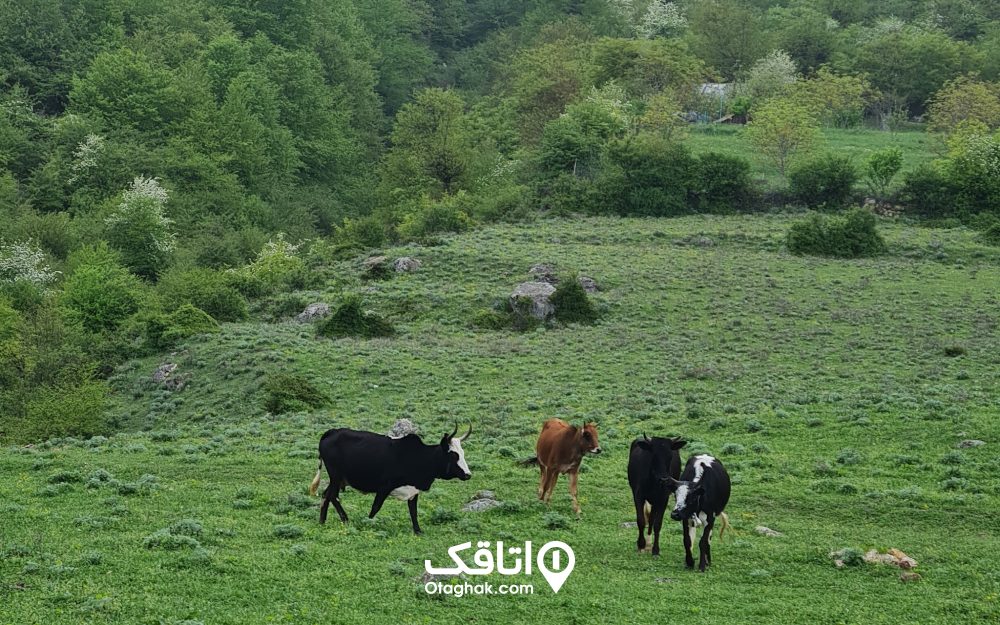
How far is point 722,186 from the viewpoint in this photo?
82.5 metres

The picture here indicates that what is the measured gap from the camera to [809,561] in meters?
17.6

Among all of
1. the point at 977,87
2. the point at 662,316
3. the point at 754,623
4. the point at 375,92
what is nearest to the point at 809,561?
the point at 754,623

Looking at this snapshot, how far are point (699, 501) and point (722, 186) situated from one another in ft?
224

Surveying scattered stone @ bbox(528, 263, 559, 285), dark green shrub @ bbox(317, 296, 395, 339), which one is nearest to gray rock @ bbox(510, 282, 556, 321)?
scattered stone @ bbox(528, 263, 559, 285)

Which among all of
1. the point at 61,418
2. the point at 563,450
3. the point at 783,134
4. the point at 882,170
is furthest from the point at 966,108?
the point at 563,450

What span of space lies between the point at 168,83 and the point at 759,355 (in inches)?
3074

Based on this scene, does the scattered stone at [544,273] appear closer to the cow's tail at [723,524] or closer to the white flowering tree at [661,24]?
the cow's tail at [723,524]

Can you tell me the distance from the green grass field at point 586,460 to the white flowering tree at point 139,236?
64.1ft

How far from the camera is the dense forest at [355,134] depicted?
59844mm

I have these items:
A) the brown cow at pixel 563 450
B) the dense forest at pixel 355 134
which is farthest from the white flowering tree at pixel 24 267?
the brown cow at pixel 563 450

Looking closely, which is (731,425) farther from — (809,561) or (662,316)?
(662,316)

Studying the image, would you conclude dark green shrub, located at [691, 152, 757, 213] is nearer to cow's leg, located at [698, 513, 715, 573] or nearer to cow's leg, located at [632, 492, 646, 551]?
cow's leg, located at [632, 492, 646, 551]

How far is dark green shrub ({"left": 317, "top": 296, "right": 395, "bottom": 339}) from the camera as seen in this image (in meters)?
50.8

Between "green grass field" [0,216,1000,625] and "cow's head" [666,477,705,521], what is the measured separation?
92 cm
